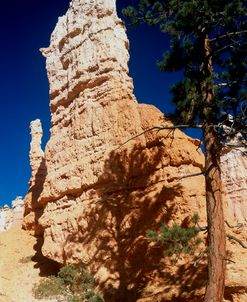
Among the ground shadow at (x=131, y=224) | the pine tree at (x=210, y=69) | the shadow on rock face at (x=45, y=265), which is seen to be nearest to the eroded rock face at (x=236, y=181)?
the shadow on rock face at (x=45, y=265)

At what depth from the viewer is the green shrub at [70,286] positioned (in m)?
17.7

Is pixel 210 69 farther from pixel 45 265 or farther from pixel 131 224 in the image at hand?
pixel 45 265

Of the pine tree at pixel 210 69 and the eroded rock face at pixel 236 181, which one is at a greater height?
the eroded rock face at pixel 236 181

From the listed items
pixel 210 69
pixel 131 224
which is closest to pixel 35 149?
pixel 131 224

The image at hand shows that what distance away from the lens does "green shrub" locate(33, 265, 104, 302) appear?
17734 millimetres

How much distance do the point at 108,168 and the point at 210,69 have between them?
920cm

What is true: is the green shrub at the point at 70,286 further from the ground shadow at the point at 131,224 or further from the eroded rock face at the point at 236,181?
the eroded rock face at the point at 236,181

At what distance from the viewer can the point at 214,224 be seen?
37.2 ft

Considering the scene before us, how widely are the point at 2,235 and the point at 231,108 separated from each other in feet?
79.1

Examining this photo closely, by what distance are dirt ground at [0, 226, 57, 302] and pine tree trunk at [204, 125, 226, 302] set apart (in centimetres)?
1182

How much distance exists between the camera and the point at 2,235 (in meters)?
31.0

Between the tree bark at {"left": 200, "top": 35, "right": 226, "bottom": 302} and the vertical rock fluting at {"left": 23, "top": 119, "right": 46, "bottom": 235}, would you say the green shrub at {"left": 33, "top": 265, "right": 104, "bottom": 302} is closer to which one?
the tree bark at {"left": 200, "top": 35, "right": 226, "bottom": 302}

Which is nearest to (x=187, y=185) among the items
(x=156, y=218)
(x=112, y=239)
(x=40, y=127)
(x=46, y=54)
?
(x=156, y=218)

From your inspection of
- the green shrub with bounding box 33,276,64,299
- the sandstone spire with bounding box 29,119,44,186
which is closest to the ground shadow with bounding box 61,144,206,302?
the green shrub with bounding box 33,276,64,299
